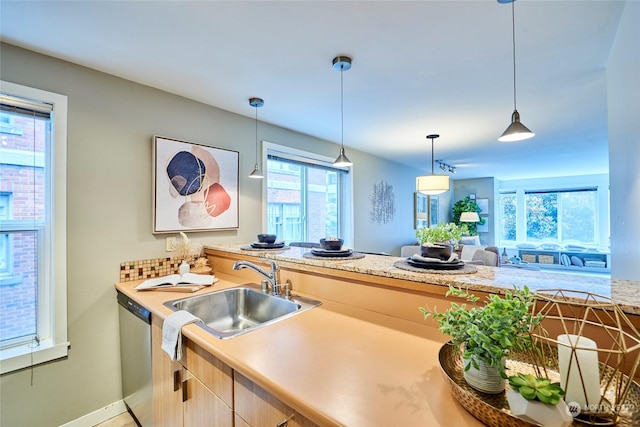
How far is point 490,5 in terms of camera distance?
Result: 1335 millimetres

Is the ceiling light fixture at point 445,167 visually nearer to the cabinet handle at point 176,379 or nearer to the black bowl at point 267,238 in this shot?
the black bowl at point 267,238

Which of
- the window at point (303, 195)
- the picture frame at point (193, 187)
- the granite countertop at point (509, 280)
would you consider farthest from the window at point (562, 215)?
the picture frame at point (193, 187)

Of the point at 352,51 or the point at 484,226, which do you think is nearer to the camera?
the point at 352,51

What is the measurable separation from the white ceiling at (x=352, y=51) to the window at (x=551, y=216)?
553 centimetres

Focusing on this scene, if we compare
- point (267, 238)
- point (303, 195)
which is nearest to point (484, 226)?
point (303, 195)

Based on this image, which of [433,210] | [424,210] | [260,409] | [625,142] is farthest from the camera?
[433,210]

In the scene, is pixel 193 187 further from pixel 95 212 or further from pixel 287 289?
pixel 287 289

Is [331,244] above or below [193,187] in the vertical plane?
below

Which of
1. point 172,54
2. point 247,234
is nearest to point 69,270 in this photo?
point 247,234

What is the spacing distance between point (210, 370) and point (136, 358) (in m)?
0.96

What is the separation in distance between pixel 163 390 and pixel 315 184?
111 inches

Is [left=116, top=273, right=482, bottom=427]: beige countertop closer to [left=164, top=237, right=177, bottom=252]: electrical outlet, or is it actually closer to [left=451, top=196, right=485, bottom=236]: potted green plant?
[left=164, top=237, right=177, bottom=252]: electrical outlet

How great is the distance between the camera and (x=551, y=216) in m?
7.46

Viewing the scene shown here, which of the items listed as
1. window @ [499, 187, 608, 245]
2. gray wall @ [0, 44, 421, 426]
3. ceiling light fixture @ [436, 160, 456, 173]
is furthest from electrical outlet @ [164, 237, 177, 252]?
window @ [499, 187, 608, 245]
